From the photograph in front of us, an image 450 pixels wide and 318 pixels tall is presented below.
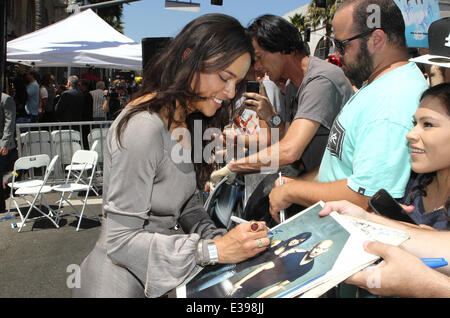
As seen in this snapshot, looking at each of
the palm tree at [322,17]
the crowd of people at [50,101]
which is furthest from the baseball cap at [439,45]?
the palm tree at [322,17]

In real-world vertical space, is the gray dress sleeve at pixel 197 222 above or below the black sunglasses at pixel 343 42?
below

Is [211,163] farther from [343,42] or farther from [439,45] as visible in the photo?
[439,45]

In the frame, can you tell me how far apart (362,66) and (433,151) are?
2.07ft

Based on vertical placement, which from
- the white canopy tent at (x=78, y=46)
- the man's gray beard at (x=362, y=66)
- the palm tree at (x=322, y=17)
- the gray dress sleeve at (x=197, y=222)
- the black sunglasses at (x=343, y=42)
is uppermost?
the palm tree at (x=322, y=17)

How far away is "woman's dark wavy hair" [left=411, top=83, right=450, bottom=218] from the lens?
152 cm

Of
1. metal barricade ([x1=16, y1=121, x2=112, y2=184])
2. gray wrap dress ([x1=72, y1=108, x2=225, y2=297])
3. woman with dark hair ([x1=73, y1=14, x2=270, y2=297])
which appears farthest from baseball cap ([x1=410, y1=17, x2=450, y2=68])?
metal barricade ([x1=16, y1=121, x2=112, y2=184])

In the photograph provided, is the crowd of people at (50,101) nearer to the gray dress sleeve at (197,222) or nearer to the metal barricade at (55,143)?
the metal barricade at (55,143)

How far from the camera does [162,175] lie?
4.72 feet

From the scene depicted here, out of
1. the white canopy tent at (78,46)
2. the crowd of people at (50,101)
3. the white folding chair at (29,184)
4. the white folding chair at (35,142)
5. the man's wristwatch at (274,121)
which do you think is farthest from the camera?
the crowd of people at (50,101)

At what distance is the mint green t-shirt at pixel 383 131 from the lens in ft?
5.37

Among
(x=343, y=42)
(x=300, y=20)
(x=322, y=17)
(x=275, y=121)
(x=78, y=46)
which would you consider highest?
(x=300, y=20)

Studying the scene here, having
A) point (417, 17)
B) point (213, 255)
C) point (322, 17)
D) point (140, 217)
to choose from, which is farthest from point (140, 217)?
point (322, 17)

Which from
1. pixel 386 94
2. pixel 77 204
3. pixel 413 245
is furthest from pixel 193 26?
pixel 77 204

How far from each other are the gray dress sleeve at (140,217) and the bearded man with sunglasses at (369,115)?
76 centimetres
